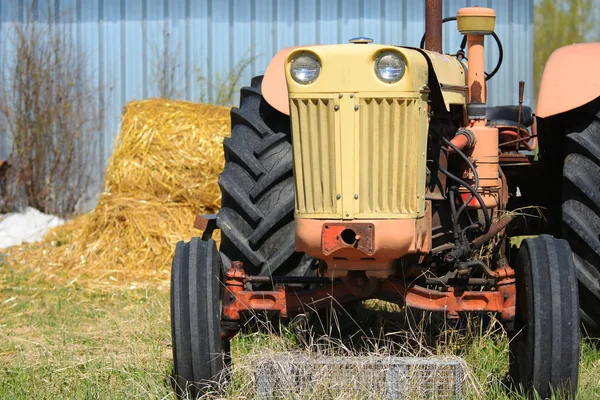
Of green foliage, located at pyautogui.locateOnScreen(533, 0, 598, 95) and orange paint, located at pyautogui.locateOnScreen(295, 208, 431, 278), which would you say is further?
green foliage, located at pyautogui.locateOnScreen(533, 0, 598, 95)

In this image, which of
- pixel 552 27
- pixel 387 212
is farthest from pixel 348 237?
pixel 552 27

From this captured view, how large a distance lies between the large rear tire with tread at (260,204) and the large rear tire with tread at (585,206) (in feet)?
4.26

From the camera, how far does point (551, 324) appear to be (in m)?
3.89

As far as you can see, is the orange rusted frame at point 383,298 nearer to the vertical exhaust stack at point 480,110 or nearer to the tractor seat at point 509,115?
the vertical exhaust stack at point 480,110

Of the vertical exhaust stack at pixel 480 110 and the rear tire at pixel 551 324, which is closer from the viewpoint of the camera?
the rear tire at pixel 551 324

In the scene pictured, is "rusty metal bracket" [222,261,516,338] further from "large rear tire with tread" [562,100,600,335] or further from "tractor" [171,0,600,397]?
"large rear tire with tread" [562,100,600,335]

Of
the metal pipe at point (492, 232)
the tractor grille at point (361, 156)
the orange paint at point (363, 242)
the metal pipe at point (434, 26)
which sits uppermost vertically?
the metal pipe at point (434, 26)

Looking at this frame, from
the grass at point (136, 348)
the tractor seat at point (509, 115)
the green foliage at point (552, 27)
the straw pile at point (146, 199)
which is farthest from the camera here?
the green foliage at point (552, 27)

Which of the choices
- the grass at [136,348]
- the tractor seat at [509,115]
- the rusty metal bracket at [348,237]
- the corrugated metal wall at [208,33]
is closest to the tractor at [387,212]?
the rusty metal bracket at [348,237]

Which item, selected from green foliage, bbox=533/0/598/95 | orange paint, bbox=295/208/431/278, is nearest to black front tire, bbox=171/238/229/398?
orange paint, bbox=295/208/431/278

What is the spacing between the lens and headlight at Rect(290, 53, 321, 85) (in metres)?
3.85

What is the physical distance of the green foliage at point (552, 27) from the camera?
1234 cm

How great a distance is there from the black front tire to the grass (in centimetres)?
14

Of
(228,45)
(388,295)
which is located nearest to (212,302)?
(388,295)
